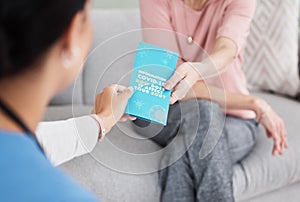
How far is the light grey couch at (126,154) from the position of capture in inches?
49.2

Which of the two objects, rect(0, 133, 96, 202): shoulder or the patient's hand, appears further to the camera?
the patient's hand

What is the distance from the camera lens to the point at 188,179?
1.51 m

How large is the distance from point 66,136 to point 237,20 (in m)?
0.67

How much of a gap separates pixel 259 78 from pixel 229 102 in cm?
49

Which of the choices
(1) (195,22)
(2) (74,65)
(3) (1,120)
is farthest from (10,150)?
(1) (195,22)

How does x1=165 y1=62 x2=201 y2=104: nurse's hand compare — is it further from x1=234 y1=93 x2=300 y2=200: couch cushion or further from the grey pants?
x1=234 y1=93 x2=300 y2=200: couch cushion

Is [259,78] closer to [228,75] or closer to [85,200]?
[228,75]

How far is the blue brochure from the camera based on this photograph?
114cm

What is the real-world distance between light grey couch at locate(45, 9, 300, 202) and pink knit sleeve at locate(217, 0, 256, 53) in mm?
289

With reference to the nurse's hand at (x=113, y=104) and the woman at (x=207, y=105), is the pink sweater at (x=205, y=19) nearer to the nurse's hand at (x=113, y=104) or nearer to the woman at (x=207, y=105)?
the woman at (x=207, y=105)

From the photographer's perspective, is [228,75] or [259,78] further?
[259,78]

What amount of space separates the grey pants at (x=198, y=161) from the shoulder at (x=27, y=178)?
0.81 metres

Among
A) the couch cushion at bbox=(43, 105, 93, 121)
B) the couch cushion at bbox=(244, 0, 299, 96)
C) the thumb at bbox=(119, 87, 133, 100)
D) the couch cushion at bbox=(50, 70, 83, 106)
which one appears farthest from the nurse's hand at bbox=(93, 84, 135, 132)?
the couch cushion at bbox=(244, 0, 299, 96)

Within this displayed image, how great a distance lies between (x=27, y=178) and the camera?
600mm
